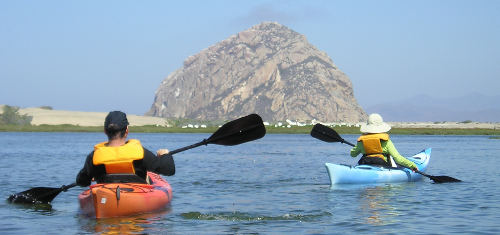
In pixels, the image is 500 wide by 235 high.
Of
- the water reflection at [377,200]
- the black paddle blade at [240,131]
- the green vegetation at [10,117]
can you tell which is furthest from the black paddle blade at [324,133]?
the green vegetation at [10,117]

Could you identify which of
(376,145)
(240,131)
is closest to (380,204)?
(240,131)

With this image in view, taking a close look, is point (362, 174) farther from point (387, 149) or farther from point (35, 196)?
point (35, 196)

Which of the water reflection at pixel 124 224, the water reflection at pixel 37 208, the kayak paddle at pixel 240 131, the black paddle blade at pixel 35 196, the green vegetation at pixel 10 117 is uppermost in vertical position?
the green vegetation at pixel 10 117

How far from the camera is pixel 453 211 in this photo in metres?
13.3

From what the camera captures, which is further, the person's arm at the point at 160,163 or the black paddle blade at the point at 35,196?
the black paddle blade at the point at 35,196

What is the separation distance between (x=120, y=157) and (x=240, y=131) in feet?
9.97

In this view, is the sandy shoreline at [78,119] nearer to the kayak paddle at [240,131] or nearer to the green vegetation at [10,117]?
the green vegetation at [10,117]

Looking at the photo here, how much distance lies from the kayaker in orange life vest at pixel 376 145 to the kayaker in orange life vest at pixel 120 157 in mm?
7412

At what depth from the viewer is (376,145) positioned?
17.7 meters

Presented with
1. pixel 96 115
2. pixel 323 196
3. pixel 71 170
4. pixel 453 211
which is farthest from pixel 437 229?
pixel 96 115

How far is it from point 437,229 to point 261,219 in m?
2.96

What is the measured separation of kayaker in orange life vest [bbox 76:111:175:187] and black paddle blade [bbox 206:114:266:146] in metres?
2.34

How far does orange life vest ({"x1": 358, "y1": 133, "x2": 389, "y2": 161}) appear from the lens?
1738 cm

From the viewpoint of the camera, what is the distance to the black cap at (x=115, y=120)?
1050 cm
